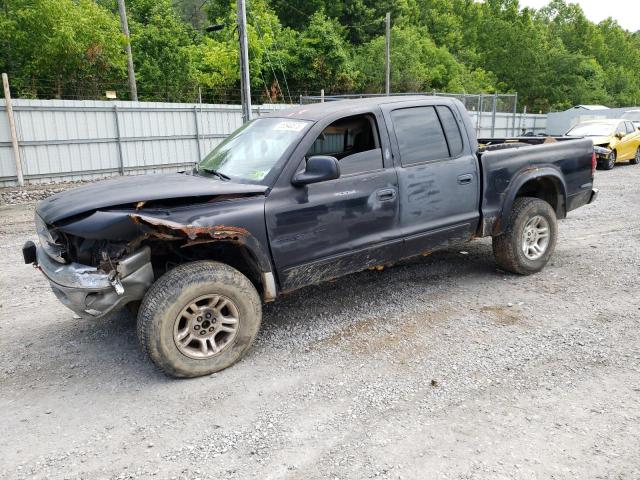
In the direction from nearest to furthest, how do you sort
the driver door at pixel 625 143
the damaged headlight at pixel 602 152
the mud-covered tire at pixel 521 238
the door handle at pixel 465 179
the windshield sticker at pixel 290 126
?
the windshield sticker at pixel 290 126 → the door handle at pixel 465 179 → the mud-covered tire at pixel 521 238 → the damaged headlight at pixel 602 152 → the driver door at pixel 625 143

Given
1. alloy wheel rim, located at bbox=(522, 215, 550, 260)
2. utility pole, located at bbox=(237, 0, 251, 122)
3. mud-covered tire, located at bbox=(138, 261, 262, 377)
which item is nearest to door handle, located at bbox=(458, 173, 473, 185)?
alloy wheel rim, located at bbox=(522, 215, 550, 260)

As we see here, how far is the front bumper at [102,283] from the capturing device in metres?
3.45

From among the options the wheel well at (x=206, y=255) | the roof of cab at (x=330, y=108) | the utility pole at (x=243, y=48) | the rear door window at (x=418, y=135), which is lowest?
the wheel well at (x=206, y=255)

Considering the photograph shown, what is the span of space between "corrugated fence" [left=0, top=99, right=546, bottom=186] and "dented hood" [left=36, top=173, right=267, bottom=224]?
1107 cm

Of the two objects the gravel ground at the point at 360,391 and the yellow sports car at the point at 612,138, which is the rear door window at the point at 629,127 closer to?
the yellow sports car at the point at 612,138

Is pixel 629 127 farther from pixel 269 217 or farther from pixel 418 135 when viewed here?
pixel 269 217

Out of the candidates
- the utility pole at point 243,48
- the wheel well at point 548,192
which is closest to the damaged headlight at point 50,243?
the wheel well at point 548,192

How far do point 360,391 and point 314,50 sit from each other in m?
31.9

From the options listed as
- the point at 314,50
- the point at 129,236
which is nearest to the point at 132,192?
the point at 129,236

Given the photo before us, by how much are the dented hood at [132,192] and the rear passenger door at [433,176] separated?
1.42 meters

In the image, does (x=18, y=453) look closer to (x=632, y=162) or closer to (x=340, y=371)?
(x=340, y=371)

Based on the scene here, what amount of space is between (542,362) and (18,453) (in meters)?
3.48

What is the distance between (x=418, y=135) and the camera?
4.78 metres

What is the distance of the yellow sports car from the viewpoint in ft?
52.9
